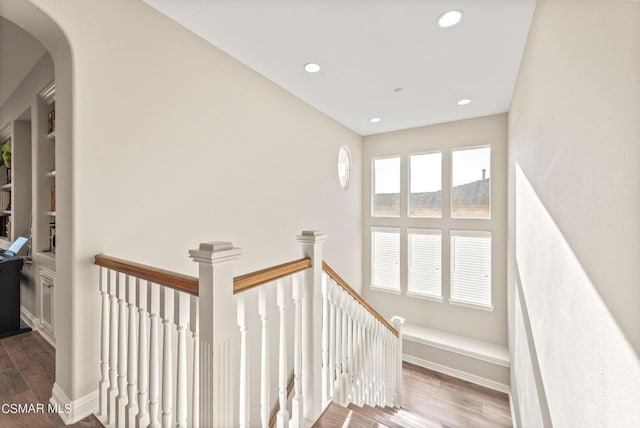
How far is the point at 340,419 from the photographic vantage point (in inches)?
65.9

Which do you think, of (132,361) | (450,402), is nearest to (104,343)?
(132,361)

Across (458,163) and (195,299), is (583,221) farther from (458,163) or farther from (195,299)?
(458,163)

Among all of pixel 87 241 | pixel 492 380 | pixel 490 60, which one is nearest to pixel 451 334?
pixel 492 380

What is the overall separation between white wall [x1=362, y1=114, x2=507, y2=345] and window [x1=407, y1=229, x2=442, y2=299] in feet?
0.33

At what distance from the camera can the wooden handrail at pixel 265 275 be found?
117 centimetres

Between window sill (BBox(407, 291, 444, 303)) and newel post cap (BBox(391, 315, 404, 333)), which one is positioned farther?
window sill (BBox(407, 291, 444, 303))

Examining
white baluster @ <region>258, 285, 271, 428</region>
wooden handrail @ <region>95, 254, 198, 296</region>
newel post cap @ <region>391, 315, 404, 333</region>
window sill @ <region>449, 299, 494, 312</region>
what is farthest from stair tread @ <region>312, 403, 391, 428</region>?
window sill @ <region>449, 299, 494, 312</region>

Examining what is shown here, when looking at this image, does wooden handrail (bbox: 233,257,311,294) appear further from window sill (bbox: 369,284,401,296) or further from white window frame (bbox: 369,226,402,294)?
window sill (bbox: 369,284,401,296)

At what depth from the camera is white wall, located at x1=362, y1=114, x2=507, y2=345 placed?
3998 mm

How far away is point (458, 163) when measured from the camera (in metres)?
4.34

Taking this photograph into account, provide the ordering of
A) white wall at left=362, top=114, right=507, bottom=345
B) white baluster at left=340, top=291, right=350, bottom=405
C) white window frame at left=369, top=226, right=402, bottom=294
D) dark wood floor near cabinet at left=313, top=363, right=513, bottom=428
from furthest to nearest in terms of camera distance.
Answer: white window frame at left=369, top=226, right=402, bottom=294 < white wall at left=362, top=114, right=507, bottom=345 < dark wood floor near cabinet at left=313, top=363, right=513, bottom=428 < white baluster at left=340, top=291, right=350, bottom=405

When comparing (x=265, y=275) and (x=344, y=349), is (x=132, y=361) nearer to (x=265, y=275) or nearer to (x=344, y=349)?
(x=265, y=275)

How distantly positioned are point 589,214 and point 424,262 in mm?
3909

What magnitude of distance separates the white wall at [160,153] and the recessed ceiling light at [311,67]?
18.9 inches
